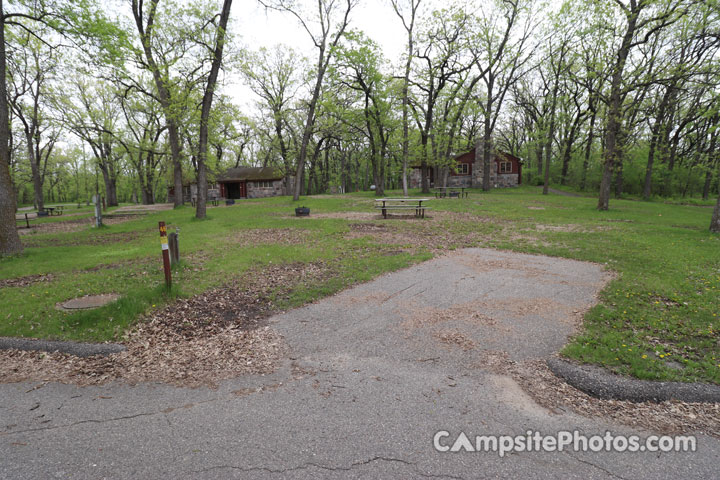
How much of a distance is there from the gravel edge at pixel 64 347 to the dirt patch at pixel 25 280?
2.95 meters

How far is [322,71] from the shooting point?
22.0 meters

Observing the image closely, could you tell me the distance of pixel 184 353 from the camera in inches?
157

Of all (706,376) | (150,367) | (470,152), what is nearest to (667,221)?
(706,376)

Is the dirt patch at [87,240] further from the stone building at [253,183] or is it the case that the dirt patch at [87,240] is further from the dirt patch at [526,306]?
the stone building at [253,183]

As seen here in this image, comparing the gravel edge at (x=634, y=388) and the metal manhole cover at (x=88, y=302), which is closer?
the gravel edge at (x=634, y=388)

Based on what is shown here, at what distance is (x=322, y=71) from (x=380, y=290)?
2017cm

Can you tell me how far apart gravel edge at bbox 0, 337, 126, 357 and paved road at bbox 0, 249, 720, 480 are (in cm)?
68

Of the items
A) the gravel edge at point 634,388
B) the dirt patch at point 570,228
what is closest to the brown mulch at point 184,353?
the gravel edge at point 634,388

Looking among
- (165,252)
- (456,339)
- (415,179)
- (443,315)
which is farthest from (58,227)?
(415,179)

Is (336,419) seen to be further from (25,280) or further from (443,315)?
(25,280)

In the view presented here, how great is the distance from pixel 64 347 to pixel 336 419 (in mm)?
3643

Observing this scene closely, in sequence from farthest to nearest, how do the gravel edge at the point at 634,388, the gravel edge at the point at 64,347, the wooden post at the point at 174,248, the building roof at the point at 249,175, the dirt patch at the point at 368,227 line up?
the building roof at the point at 249,175 < the dirt patch at the point at 368,227 < the wooden post at the point at 174,248 < the gravel edge at the point at 64,347 < the gravel edge at the point at 634,388

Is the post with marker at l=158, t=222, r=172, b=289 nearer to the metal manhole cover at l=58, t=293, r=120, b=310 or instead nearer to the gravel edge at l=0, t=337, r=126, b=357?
the metal manhole cover at l=58, t=293, r=120, b=310

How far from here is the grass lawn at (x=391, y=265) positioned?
13.3 ft
